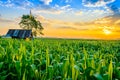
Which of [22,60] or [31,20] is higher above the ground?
[31,20]

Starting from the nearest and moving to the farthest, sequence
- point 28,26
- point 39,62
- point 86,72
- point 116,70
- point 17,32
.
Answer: point 86,72 → point 116,70 → point 39,62 → point 17,32 → point 28,26

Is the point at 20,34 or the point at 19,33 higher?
the point at 19,33

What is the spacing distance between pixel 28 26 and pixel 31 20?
313cm

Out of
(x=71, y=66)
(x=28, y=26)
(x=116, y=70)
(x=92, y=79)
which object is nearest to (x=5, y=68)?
(x=71, y=66)

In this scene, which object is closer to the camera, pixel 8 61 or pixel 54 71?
pixel 54 71

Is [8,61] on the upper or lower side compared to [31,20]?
lower

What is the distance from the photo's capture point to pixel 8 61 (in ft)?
14.7

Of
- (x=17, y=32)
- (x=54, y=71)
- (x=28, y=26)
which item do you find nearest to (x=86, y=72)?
(x=54, y=71)

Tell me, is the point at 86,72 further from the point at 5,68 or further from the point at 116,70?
the point at 5,68

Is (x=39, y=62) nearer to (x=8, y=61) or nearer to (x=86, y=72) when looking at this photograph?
(x=8, y=61)

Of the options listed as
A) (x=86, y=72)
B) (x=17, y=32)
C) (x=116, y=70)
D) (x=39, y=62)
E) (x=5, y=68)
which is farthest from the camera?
(x=17, y=32)

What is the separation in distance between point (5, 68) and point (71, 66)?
124 cm

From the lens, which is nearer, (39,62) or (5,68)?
(5,68)

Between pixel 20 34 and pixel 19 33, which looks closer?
pixel 20 34
